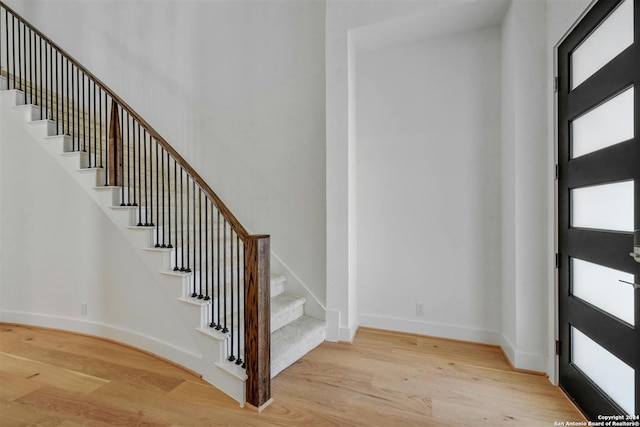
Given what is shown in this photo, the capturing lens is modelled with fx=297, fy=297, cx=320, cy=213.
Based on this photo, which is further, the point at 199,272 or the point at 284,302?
the point at 284,302

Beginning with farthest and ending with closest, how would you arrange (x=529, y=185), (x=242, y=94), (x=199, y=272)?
(x=242, y=94), (x=199, y=272), (x=529, y=185)

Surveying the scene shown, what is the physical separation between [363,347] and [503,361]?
1211 millimetres

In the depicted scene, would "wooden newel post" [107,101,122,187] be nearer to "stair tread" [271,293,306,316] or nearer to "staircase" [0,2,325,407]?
"staircase" [0,2,325,407]

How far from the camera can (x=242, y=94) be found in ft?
12.4

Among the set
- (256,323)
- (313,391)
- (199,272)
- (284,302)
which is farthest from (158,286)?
(313,391)

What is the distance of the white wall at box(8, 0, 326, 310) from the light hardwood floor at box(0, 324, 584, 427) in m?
1.04

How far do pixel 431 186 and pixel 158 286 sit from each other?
2.86 metres

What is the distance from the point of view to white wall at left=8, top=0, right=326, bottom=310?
11.1 ft

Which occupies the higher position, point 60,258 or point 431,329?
point 60,258

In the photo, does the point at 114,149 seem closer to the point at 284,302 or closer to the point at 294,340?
the point at 284,302

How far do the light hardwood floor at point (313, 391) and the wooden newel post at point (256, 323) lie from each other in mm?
116

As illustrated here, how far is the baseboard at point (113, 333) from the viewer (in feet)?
8.37

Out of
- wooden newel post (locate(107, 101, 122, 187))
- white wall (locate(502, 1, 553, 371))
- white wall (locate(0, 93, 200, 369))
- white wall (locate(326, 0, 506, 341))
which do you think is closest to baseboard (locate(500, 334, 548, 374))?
white wall (locate(502, 1, 553, 371))

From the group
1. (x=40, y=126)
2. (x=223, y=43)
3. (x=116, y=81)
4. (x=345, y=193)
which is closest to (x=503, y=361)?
(x=345, y=193)
